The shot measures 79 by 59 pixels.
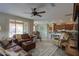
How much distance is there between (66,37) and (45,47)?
0.44 m

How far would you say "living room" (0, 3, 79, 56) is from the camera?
2.21 meters

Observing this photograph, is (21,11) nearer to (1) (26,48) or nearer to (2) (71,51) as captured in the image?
(1) (26,48)

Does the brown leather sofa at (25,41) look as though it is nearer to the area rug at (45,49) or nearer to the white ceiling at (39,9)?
the area rug at (45,49)

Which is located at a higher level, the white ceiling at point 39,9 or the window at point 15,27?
the white ceiling at point 39,9

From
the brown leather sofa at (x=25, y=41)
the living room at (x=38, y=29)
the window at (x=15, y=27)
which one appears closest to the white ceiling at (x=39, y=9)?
the living room at (x=38, y=29)

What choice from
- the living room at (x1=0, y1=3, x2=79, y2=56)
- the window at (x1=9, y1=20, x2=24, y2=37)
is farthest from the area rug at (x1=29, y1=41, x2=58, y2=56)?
the window at (x1=9, y1=20, x2=24, y2=37)

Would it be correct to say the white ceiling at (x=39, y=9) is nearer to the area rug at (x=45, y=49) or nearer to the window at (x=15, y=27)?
the window at (x=15, y=27)

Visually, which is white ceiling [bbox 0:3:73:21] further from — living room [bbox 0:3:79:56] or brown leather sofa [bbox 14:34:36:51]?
brown leather sofa [bbox 14:34:36:51]

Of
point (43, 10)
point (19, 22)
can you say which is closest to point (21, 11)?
point (19, 22)

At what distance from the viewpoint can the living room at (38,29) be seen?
2211 mm

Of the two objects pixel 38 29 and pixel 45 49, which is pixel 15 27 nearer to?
pixel 38 29

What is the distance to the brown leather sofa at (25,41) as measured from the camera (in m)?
2.30

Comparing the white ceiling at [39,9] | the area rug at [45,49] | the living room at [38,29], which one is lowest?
the area rug at [45,49]

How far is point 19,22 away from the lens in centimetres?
232
